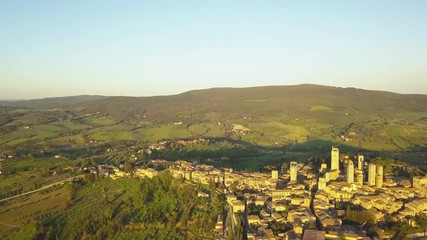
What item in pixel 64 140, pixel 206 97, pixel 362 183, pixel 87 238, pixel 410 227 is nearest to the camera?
pixel 410 227

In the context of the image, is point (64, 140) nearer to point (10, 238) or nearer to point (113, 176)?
point (113, 176)

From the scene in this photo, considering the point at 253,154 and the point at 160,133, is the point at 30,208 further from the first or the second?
the point at 160,133

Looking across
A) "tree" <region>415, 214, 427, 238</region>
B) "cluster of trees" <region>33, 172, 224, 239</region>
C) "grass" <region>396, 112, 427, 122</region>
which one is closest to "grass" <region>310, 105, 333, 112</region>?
"grass" <region>396, 112, 427, 122</region>

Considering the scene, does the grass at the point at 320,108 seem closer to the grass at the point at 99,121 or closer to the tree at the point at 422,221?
the grass at the point at 99,121

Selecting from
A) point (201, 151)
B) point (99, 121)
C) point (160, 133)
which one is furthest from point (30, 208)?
point (99, 121)

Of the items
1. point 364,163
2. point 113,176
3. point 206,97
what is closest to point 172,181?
point 113,176

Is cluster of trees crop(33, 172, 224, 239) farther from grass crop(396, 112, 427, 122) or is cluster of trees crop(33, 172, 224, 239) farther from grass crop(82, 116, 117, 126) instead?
grass crop(396, 112, 427, 122)

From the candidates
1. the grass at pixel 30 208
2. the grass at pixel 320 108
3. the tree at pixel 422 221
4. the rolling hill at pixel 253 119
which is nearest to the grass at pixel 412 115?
the rolling hill at pixel 253 119

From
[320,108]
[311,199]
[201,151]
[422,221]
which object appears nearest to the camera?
[422,221]
